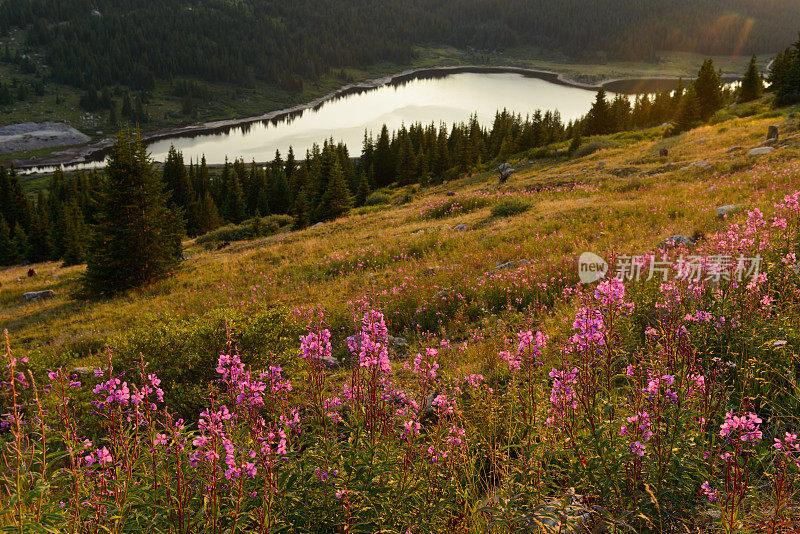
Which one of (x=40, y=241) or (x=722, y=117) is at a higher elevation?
(x=722, y=117)

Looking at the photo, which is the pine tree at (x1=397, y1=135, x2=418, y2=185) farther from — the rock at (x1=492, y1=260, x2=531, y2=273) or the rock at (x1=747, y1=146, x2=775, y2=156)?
the rock at (x1=492, y1=260, x2=531, y2=273)

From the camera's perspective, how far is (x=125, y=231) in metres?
20.8

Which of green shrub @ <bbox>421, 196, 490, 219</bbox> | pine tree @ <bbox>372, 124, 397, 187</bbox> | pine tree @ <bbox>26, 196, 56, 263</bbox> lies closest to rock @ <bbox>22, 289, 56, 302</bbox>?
green shrub @ <bbox>421, 196, 490, 219</bbox>

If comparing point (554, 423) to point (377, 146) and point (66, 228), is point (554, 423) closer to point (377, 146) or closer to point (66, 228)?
point (66, 228)

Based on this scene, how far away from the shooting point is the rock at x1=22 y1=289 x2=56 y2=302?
2231 centimetres

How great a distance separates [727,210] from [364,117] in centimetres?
15759

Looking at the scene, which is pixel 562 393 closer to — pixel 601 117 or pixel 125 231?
pixel 125 231

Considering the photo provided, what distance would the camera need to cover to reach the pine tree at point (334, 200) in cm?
4297

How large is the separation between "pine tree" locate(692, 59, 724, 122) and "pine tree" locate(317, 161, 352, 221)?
4072 centimetres

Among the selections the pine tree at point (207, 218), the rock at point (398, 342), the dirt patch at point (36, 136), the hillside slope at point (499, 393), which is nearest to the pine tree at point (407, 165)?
the pine tree at point (207, 218)

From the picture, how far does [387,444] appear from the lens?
10.2 ft

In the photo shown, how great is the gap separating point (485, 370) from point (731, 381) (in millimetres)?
2790

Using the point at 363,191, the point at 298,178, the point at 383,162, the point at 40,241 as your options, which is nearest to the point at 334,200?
the point at 363,191

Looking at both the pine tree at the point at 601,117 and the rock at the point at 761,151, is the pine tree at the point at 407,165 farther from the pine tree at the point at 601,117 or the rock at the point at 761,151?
the rock at the point at 761,151
